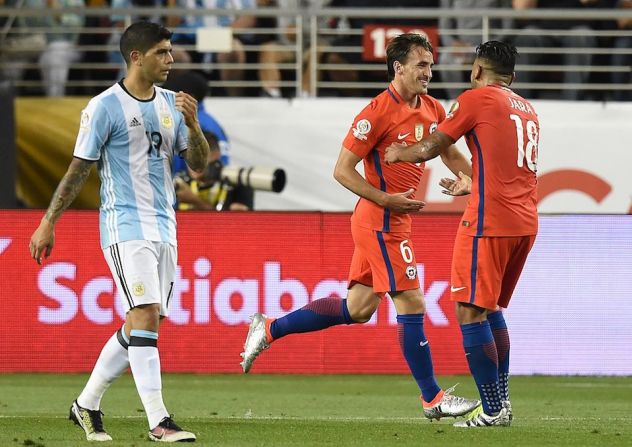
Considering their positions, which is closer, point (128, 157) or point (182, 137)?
point (128, 157)

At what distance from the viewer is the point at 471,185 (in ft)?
25.2

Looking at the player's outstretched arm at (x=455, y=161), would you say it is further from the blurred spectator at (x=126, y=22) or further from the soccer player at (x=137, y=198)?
the blurred spectator at (x=126, y=22)

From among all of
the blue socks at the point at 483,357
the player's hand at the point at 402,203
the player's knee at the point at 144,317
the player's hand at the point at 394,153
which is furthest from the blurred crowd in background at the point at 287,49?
the player's knee at the point at 144,317

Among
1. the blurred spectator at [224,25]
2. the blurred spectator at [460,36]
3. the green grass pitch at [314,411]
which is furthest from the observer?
the blurred spectator at [224,25]

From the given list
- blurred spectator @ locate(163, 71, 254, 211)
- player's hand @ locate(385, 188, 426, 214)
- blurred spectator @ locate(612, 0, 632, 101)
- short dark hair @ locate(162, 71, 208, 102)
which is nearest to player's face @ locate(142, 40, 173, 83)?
player's hand @ locate(385, 188, 426, 214)

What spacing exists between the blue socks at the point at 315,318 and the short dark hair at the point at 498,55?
1.87 meters

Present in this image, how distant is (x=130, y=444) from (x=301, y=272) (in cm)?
534

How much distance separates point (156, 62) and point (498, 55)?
1897mm

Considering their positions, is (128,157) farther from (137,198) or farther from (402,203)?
(402,203)

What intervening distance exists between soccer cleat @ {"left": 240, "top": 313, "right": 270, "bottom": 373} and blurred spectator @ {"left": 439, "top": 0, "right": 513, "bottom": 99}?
21.5 feet

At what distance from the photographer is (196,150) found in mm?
7164

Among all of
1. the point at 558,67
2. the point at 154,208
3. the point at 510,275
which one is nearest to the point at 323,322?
the point at 510,275

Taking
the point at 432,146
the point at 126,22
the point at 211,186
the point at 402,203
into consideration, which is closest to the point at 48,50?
the point at 126,22

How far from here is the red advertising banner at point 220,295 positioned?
11.9m
